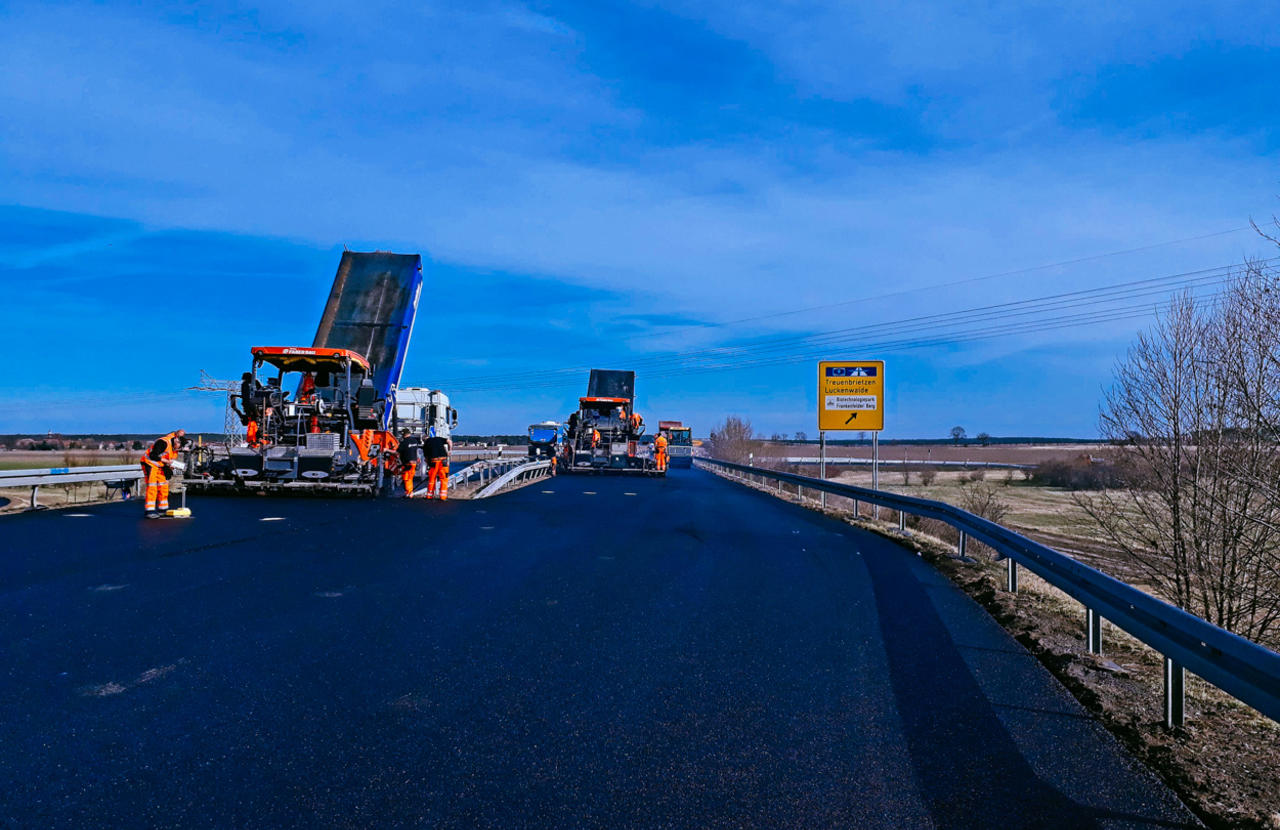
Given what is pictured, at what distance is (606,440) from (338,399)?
1695 cm

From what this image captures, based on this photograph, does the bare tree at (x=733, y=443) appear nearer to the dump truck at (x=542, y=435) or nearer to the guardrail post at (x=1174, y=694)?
the dump truck at (x=542, y=435)

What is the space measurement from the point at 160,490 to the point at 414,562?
21.0ft

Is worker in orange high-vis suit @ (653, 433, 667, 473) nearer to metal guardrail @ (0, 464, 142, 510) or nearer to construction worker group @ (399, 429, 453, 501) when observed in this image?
construction worker group @ (399, 429, 453, 501)

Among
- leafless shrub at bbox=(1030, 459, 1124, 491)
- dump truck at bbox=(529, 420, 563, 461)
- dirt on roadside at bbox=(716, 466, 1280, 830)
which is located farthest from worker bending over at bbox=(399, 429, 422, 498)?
dump truck at bbox=(529, 420, 563, 461)

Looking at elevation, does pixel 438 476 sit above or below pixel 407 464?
below

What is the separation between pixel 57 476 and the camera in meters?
15.7

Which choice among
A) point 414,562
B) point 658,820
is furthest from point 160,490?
point 658,820

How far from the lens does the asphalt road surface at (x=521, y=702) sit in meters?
3.51

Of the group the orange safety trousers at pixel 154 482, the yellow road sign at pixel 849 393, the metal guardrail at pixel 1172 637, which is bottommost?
the metal guardrail at pixel 1172 637

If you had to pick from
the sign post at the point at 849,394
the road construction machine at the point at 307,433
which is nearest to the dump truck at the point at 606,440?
the sign post at the point at 849,394

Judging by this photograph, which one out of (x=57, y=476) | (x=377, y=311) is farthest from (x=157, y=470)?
(x=377, y=311)

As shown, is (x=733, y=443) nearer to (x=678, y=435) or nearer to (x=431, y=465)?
(x=678, y=435)

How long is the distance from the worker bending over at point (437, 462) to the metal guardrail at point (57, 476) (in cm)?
550

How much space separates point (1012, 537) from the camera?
8.49 m
